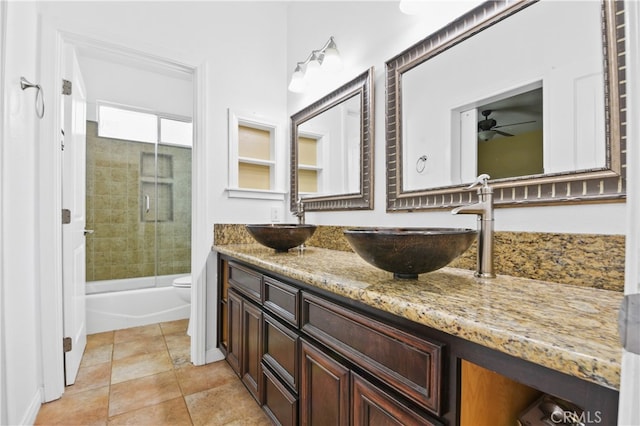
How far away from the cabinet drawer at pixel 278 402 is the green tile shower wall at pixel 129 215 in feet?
8.04

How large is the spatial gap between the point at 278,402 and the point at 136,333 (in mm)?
1923

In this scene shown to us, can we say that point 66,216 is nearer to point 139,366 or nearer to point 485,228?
point 139,366

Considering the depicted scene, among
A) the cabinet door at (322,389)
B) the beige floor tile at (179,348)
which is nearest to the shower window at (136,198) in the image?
the beige floor tile at (179,348)

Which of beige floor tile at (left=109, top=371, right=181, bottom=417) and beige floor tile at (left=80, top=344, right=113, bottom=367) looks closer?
beige floor tile at (left=109, top=371, right=181, bottom=417)

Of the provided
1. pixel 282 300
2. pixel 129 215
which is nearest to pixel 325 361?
pixel 282 300

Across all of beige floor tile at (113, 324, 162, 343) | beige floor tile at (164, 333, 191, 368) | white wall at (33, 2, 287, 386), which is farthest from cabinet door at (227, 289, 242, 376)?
beige floor tile at (113, 324, 162, 343)

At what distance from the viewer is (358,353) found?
0.83 meters

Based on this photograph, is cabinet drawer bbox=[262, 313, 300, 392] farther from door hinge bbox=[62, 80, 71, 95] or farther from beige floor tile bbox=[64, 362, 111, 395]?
door hinge bbox=[62, 80, 71, 95]

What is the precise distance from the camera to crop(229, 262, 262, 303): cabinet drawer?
1450 mm

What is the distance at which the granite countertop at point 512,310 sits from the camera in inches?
17.7

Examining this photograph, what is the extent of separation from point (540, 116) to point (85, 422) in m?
2.34

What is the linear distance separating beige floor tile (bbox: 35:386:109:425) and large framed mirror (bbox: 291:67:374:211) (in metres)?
1.59

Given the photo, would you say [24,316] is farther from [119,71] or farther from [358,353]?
[119,71]

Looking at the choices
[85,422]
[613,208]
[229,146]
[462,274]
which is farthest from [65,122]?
[613,208]
